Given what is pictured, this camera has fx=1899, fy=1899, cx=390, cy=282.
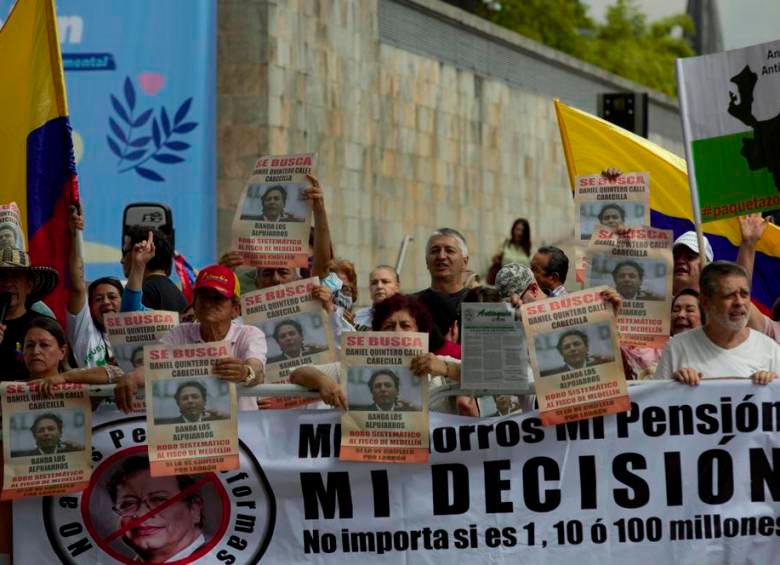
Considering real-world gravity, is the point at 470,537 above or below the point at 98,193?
below

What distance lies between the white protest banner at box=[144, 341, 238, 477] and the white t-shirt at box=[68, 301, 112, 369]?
148 cm

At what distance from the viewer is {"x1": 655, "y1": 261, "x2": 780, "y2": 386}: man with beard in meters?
8.13

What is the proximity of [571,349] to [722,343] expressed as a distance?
698 mm

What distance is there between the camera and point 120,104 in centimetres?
1778

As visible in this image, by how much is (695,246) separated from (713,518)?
2.43 metres

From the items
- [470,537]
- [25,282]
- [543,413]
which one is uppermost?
[25,282]

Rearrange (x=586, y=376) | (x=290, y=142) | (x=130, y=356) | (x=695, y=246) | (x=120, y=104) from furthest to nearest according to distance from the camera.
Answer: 1. (x=290, y=142)
2. (x=120, y=104)
3. (x=695, y=246)
4. (x=130, y=356)
5. (x=586, y=376)

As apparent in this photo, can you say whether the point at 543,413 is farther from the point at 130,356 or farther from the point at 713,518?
the point at 130,356

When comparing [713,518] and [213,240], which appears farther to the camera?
[213,240]

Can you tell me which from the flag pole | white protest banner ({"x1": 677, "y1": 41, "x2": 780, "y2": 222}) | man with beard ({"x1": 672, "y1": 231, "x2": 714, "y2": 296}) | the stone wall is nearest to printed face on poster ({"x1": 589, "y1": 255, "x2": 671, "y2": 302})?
the flag pole

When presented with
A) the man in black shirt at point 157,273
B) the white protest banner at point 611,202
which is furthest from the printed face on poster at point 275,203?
the white protest banner at point 611,202

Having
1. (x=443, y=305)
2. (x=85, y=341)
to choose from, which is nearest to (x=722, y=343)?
(x=443, y=305)

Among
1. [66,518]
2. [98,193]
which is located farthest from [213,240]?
[66,518]

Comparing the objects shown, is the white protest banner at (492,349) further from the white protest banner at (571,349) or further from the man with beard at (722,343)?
the man with beard at (722,343)
